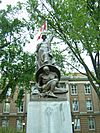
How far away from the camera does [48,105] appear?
8.12m

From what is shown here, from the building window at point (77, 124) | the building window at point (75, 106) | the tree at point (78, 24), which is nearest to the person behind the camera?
the tree at point (78, 24)

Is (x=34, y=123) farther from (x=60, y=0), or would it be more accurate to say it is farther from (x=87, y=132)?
(x=87, y=132)

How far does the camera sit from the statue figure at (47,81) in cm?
846

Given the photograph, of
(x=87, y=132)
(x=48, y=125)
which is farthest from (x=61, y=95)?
(x=87, y=132)

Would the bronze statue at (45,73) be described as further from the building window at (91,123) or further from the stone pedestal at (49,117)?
the building window at (91,123)

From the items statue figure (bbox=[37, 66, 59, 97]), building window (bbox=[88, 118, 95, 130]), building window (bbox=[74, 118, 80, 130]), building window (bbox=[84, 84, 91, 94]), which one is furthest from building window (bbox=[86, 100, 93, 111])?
statue figure (bbox=[37, 66, 59, 97])

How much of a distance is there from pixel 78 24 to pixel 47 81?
568cm

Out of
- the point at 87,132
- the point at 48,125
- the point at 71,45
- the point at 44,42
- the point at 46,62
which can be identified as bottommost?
the point at 87,132

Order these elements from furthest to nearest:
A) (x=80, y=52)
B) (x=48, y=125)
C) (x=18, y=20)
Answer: (x=18, y=20) < (x=80, y=52) < (x=48, y=125)

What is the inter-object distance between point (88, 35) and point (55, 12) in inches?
146

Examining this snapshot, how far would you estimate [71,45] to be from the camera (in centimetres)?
1504

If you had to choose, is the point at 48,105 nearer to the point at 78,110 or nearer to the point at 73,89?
the point at 78,110

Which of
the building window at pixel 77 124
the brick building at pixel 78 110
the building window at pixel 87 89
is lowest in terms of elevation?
the building window at pixel 77 124

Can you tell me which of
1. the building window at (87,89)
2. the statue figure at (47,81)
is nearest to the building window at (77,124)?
the building window at (87,89)
